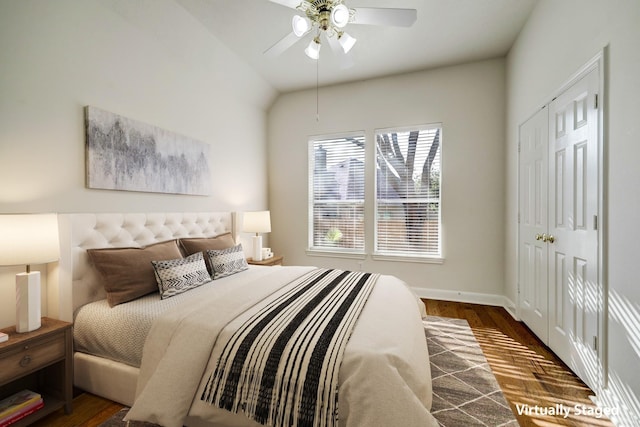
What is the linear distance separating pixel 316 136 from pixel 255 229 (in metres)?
1.77

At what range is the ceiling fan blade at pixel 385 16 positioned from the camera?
1.78 meters

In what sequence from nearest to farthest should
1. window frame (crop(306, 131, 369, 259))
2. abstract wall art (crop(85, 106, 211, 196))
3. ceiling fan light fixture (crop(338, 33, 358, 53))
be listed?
ceiling fan light fixture (crop(338, 33, 358, 53)) < abstract wall art (crop(85, 106, 211, 196)) < window frame (crop(306, 131, 369, 259))

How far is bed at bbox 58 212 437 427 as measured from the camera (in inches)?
46.3

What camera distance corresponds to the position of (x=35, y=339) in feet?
5.09

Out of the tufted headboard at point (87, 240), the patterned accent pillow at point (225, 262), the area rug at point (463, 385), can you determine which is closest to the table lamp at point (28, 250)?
the tufted headboard at point (87, 240)

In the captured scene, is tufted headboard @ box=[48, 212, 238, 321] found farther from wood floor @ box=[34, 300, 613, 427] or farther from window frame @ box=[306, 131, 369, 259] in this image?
window frame @ box=[306, 131, 369, 259]

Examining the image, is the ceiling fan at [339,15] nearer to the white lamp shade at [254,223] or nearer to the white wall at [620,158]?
the white wall at [620,158]

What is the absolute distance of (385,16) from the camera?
72.6 inches

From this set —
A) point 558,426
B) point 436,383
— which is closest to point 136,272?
point 436,383

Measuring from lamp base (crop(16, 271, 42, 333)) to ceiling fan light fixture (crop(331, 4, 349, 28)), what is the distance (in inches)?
95.0

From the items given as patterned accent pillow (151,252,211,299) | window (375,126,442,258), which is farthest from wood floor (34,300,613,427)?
window (375,126,442,258)

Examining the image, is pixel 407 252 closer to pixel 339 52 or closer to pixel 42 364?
pixel 339 52

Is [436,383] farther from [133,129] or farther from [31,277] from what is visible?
[133,129]

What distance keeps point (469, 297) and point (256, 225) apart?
294 cm
